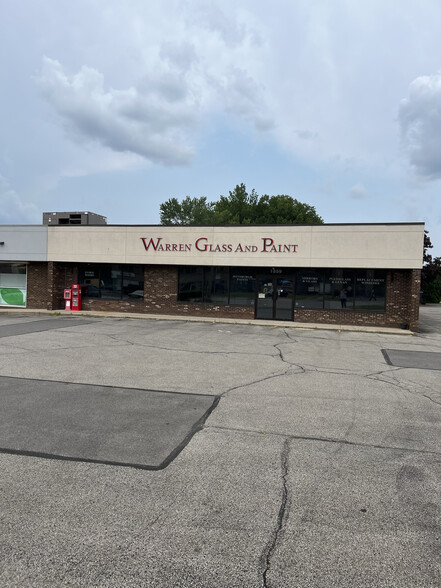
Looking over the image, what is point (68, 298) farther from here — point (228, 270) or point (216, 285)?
point (228, 270)

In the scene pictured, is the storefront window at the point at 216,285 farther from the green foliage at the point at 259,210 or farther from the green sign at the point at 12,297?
the green foliage at the point at 259,210

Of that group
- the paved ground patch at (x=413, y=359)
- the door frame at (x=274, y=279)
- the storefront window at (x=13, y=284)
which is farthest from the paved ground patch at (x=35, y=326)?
the paved ground patch at (x=413, y=359)

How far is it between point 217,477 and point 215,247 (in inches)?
695

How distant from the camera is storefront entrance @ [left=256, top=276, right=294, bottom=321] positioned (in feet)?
69.8

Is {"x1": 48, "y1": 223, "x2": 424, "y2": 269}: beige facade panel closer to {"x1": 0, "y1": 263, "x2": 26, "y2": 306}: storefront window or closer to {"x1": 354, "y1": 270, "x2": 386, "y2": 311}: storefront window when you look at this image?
{"x1": 354, "y1": 270, "x2": 386, "y2": 311}: storefront window

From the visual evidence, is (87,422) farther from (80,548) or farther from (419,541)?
(419,541)

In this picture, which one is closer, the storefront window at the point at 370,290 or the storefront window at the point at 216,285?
the storefront window at the point at 370,290

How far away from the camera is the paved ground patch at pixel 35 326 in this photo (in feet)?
49.9

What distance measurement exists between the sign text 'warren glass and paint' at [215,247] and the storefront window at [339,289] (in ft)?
7.53

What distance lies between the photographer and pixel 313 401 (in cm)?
734

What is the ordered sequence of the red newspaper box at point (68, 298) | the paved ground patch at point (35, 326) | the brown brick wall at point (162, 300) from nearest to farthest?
the paved ground patch at point (35, 326)
the brown brick wall at point (162, 300)
the red newspaper box at point (68, 298)

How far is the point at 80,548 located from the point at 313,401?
493cm

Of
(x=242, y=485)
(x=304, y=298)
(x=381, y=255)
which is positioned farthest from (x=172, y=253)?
(x=242, y=485)

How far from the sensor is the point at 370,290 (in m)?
20.1
